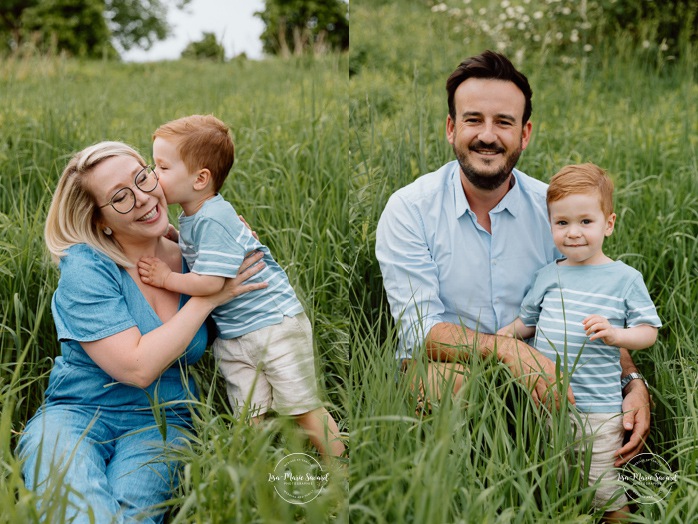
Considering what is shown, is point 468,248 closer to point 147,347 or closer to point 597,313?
point 597,313

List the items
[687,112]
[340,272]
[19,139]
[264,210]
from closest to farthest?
[340,272], [264,210], [19,139], [687,112]

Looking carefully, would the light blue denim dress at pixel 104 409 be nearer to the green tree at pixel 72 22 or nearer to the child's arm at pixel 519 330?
the child's arm at pixel 519 330

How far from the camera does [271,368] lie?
2.04 m

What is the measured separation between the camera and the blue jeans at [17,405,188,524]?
1.72 m

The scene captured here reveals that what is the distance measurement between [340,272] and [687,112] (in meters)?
2.77

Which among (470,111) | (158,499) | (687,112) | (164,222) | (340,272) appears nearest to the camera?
(158,499)

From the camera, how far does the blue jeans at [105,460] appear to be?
1.72 meters

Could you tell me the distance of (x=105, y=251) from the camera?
2006 mm

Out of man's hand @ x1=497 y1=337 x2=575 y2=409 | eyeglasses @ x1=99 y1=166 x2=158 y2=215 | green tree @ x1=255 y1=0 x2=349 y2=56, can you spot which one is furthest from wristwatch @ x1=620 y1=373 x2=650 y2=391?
green tree @ x1=255 y1=0 x2=349 y2=56

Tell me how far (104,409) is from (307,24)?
2.14 metres

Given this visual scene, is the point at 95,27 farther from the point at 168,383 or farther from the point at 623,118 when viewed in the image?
the point at 168,383

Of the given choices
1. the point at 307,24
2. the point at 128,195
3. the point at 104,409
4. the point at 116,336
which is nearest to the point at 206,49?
the point at 307,24

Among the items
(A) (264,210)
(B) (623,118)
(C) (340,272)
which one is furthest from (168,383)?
(B) (623,118)

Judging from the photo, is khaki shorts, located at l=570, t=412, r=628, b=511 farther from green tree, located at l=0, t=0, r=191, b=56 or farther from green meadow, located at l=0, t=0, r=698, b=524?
green tree, located at l=0, t=0, r=191, b=56
